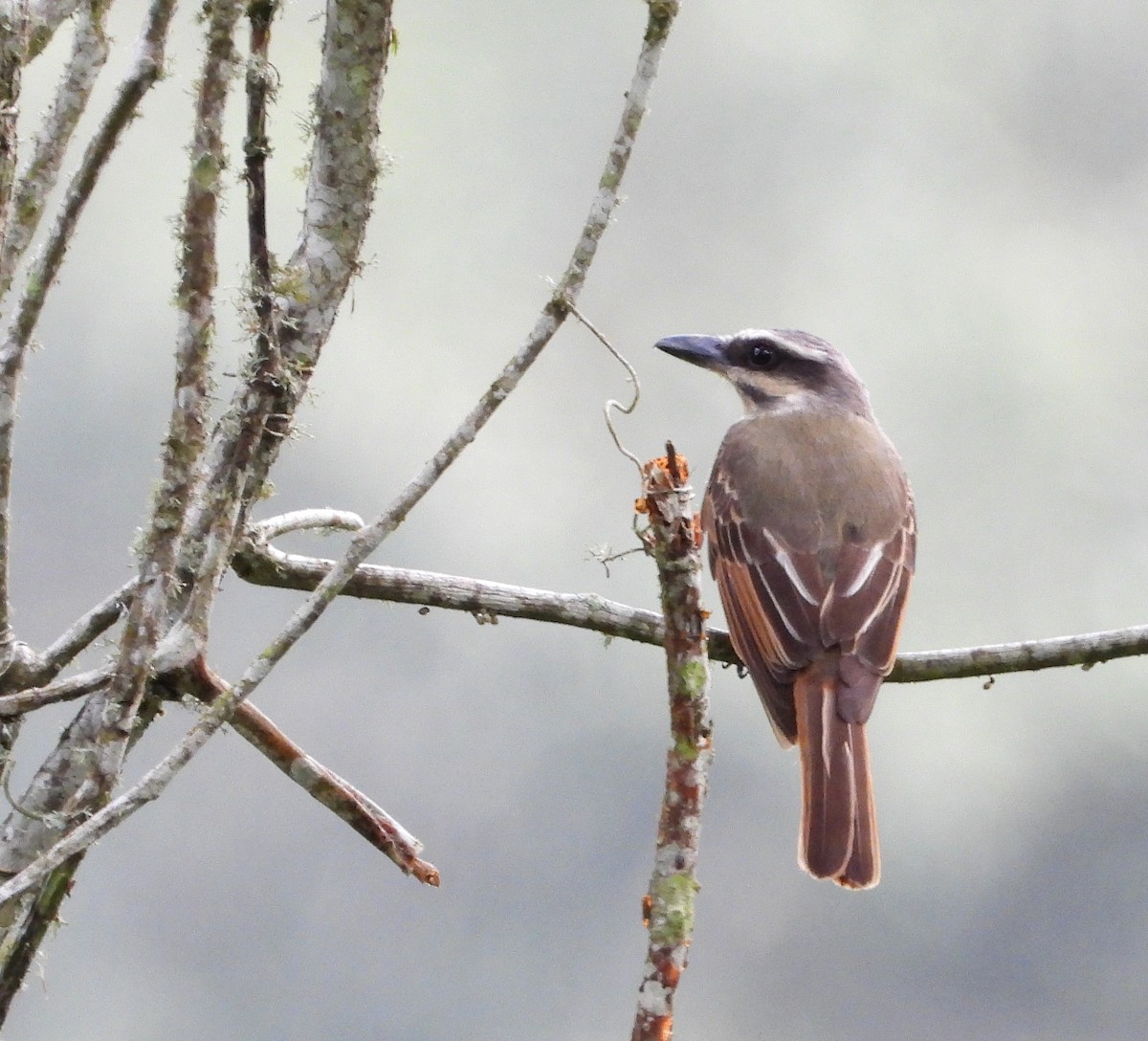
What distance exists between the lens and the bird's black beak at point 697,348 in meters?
5.83

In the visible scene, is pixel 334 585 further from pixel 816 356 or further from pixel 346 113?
pixel 816 356

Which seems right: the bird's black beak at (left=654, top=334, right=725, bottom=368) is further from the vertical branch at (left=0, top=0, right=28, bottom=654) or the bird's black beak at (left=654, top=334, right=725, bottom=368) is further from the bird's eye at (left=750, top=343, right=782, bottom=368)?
the vertical branch at (left=0, top=0, right=28, bottom=654)

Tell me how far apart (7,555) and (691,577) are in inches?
57.1

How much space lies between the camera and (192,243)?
110 inches

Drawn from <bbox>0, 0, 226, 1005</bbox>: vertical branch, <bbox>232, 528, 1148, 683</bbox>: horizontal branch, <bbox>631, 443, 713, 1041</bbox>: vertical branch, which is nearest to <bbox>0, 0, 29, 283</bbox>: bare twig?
<bbox>0, 0, 226, 1005</bbox>: vertical branch

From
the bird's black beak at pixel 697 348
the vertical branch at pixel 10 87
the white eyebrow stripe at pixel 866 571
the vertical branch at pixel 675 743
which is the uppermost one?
the bird's black beak at pixel 697 348

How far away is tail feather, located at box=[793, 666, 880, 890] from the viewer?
4.15 meters

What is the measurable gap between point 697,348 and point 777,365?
0.32 m

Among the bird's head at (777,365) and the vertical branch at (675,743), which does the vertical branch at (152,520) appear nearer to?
the vertical branch at (675,743)

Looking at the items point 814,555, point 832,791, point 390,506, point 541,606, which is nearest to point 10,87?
point 390,506

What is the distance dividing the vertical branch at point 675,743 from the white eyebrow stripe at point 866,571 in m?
2.06

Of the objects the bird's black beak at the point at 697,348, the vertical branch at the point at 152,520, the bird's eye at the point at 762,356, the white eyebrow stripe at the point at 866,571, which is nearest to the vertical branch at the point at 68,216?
the vertical branch at the point at 152,520

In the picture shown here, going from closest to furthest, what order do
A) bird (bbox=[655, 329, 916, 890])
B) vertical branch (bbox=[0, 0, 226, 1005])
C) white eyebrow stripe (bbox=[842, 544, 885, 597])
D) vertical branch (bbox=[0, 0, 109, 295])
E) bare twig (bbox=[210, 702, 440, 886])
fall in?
A: vertical branch (bbox=[0, 0, 226, 1005])
vertical branch (bbox=[0, 0, 109, 295])
bare twig (bbox=[210, 702, 440, 886])
bird (bbox=[655, 329, 916, 890])
white eyebrow stripe (bbox=[842, 544, 885, 597])

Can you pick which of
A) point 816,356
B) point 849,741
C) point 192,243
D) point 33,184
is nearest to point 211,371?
point 192,243
